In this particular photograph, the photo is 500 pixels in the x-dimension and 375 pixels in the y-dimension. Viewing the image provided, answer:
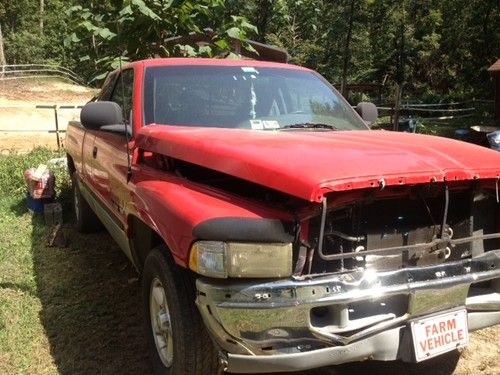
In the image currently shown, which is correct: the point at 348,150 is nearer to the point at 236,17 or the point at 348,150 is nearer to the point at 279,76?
the point at 279,76

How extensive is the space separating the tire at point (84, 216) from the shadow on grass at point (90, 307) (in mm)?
144

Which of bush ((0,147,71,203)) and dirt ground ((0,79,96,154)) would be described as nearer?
bush ((0,147,71,203))

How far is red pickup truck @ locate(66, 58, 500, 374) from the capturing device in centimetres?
224

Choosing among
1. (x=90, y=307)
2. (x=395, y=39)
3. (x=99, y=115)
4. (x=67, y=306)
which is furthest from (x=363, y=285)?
(x=395, y=39)

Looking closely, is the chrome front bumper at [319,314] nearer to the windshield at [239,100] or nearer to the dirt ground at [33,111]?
the windshield at [239,100]

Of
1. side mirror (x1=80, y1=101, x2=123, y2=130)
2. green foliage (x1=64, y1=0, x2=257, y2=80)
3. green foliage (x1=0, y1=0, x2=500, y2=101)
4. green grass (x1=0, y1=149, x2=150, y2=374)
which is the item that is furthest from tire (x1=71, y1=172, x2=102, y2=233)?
green foliage (x1=0, y1=0, x2=500, y2=101)

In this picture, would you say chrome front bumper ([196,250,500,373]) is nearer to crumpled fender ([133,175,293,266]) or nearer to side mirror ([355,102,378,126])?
crumpled fender ([133,175,293,266])

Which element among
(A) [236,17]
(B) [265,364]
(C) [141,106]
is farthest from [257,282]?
(A) [236,17]

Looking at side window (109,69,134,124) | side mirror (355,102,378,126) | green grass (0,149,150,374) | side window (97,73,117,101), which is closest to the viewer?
green grass (0,149,150,374)

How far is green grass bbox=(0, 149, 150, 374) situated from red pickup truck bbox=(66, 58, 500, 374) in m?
0.61

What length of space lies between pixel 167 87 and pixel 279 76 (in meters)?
0.88

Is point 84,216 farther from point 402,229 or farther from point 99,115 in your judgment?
point 402,229

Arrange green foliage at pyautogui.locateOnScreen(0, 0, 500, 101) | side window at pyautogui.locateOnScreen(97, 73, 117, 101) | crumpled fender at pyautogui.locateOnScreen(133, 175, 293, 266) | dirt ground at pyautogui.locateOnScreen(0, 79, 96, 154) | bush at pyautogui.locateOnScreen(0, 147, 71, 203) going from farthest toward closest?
green foliage at pyautogui.locateOnScreen(0, 0, 500, 101), dirt ground at pyautogui.locateOnScreen(0, 79, 96, 154), bush at pyautogui.locateOnScreen(0, 147, 71, 203), side window at pyautogui.locateOnScreen(97, 73, 117, 101), crumpled fender at pyautogui.locateOnScreen(133, 175, 293, 266)

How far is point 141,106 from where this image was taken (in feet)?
12.2
